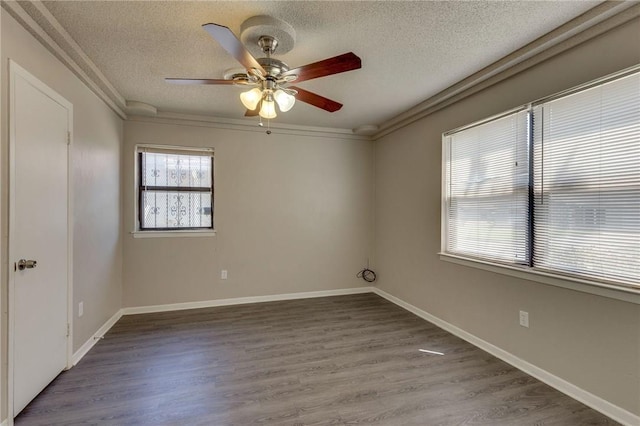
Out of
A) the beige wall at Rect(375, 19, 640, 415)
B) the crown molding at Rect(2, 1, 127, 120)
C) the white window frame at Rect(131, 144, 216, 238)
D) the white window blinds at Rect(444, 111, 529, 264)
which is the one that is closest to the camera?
the crown molding at Rect(2, 1, 127, 120)

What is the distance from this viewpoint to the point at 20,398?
180 centimetres

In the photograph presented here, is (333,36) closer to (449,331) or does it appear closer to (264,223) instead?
(264,223)

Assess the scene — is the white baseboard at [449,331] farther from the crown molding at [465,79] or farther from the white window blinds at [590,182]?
the crown molding at [465,79]

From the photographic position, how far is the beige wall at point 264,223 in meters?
3.70

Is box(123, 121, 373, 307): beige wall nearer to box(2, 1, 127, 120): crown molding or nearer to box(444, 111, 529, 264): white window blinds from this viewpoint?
box(2, 1, 127, 120): crown molding

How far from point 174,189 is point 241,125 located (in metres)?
1.24

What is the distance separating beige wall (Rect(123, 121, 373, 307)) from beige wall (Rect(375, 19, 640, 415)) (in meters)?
0.53

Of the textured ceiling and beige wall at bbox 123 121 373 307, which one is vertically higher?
the textured ceiling

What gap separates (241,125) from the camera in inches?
157

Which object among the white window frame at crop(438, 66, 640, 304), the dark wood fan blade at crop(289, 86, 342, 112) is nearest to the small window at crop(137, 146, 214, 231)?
the dark wood fan blade at crop(289, 86, 342, 112)

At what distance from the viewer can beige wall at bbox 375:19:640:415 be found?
1.81 metres

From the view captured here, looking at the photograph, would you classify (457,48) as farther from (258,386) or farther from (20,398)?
(20,398)

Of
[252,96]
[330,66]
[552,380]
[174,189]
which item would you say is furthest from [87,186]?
[552,380]

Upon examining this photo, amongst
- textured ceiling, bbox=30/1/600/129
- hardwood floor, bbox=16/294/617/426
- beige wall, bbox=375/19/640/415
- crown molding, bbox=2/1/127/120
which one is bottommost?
hardwood floor, bbox=16/294/617/426
